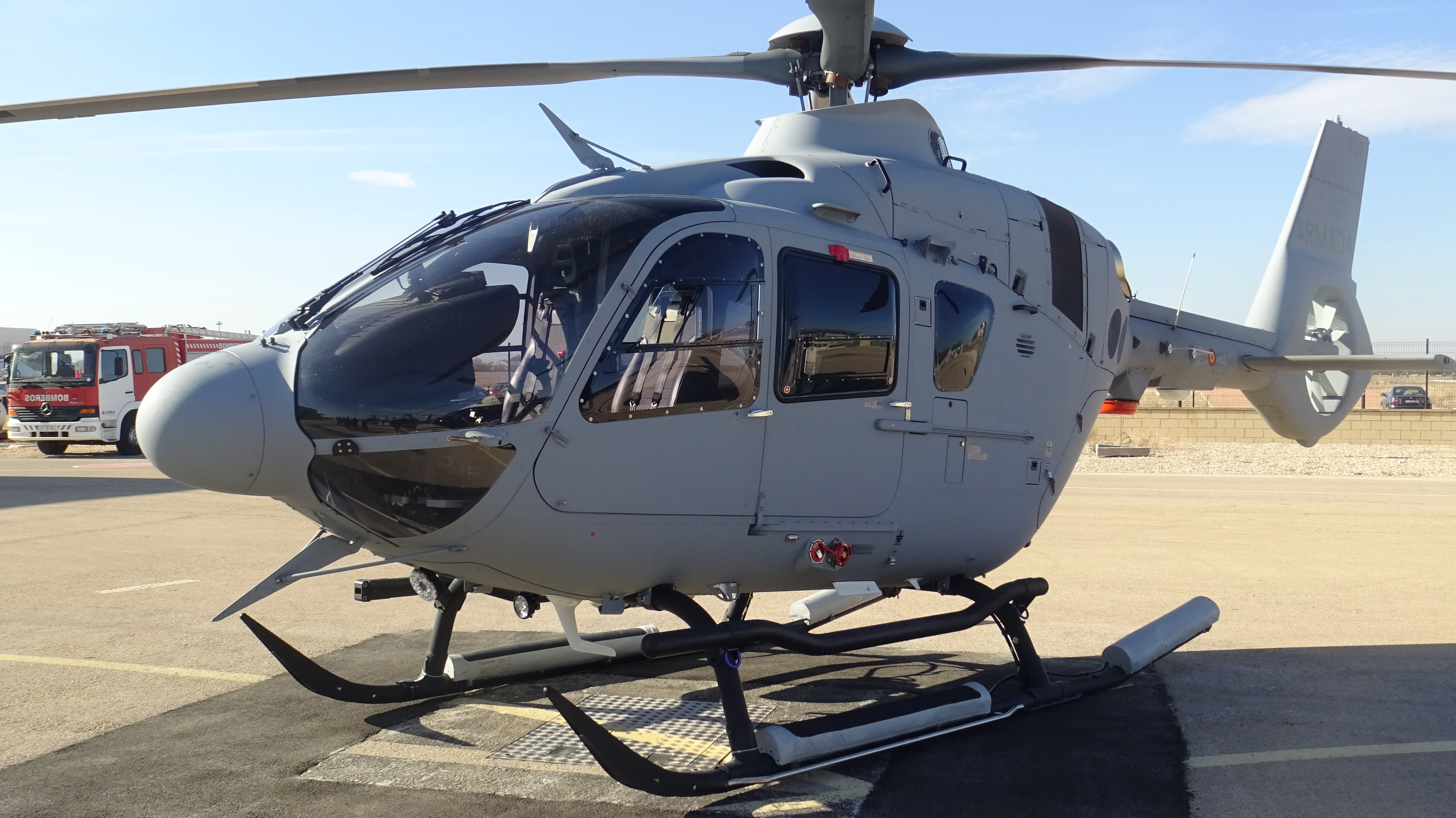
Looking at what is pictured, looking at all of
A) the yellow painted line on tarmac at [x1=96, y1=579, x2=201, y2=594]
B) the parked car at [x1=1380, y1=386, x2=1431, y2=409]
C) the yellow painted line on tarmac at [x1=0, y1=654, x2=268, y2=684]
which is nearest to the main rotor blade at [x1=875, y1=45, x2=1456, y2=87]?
the yellow painted line on tarmac at [x1=0, y1=654, x2=268, y2=684]

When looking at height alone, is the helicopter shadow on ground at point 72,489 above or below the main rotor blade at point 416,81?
below

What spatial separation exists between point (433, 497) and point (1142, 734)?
12.4 ft

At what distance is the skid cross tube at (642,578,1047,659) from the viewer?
15.4 ft

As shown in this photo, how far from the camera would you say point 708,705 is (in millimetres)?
6148

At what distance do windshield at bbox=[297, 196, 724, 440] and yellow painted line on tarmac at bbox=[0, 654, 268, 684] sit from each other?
327 centimetres

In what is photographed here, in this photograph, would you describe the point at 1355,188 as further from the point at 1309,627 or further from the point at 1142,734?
the point at 1142,734

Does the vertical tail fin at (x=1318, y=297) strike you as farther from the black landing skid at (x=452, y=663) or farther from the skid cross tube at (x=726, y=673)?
the skid cross tube at (x=726, y=673)

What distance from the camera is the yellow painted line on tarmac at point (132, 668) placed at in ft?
22.0

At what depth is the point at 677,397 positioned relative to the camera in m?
4.61

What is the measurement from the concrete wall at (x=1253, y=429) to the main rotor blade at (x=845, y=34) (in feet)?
79.6

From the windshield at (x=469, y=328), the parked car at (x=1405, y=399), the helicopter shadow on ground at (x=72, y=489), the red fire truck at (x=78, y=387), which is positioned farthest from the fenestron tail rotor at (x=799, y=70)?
the parked car at (x=1405, y=399)

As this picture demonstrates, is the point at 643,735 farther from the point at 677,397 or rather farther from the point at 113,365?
the point at 113,365

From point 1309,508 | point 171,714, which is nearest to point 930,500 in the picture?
point 171,714

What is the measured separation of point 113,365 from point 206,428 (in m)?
25.1
